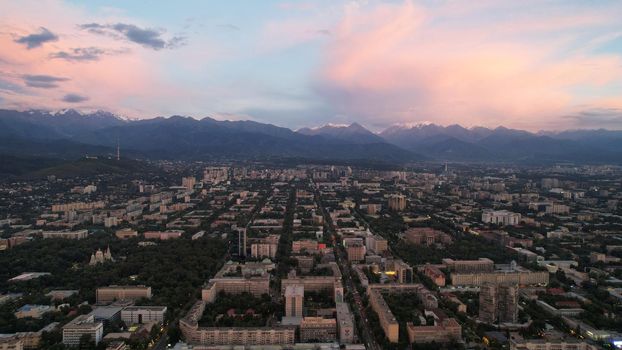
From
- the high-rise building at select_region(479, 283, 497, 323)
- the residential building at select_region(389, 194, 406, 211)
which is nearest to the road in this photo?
the high-rise building at select_region(479, 283, 497, 323)

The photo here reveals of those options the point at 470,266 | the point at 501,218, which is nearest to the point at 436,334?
the point at 470,266

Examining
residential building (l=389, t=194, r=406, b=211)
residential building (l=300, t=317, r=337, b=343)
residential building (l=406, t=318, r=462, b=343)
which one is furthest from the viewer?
residential building (l=389, t=194, r=406, b=211)

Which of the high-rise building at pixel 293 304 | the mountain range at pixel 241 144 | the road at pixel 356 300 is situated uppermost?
the mountain range at pixel 241 144

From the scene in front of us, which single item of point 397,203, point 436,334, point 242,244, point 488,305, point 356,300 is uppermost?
point 397,203

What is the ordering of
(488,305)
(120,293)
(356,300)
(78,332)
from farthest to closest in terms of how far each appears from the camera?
(356,300), (120,293), (488,305), (78,332)

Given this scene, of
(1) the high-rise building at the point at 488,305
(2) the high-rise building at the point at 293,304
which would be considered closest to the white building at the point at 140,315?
(2) the high-rise building at the point at 293,304

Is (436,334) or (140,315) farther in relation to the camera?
(140,315)

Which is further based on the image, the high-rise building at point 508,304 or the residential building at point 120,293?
the residential building at point 120,293

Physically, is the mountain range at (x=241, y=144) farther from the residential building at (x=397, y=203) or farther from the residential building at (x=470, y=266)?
the residential building at (x=470, y=266)

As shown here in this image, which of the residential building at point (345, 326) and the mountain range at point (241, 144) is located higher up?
the mountain range at point (241, 144)

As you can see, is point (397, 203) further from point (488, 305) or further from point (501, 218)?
point (488, 305)

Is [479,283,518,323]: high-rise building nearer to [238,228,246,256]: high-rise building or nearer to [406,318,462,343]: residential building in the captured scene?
[406,318,462,343]: residential building

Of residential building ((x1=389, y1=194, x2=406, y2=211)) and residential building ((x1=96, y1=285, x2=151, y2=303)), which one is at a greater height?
residential building ((x1=389, y1=194, x2=406, y2=211))
